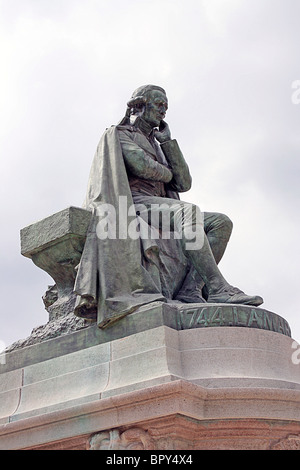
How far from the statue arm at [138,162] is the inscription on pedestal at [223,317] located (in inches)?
90.0

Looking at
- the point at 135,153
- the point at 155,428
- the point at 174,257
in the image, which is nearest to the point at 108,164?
the point at 135,153

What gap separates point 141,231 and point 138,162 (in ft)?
3.62

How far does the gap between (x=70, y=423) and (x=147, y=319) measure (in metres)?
1.31

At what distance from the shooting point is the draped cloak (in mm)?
8648

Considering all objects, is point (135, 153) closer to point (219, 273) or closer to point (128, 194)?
point (128, 194)

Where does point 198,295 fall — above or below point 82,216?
below

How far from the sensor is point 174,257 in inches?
370

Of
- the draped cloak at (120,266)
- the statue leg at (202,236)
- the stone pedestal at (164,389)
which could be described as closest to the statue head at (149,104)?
the draped cloak at (120,266)

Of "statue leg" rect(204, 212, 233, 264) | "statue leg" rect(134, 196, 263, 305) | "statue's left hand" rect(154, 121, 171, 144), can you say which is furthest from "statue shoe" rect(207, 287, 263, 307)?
"statue's left hand" rect(154, 121, 171, 144)

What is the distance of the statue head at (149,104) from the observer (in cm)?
1031

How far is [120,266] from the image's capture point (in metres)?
8.91

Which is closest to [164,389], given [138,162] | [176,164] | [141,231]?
[141,231]

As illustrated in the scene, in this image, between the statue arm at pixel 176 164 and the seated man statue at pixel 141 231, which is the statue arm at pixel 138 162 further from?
the statue arm at pixel 176 164
